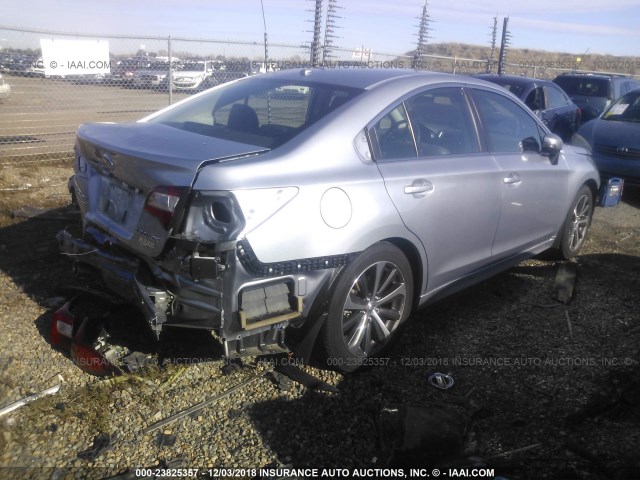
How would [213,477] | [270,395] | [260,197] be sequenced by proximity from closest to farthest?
[213,477]
[260,197]
[270,395]

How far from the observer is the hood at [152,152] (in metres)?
2.85

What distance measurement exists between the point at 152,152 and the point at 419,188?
5.07 ft

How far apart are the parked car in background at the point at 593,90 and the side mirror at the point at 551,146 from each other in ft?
33.0

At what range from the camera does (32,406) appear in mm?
3033

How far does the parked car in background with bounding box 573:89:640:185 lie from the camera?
7.95 metres

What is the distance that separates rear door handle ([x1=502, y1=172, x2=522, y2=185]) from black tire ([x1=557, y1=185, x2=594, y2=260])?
1.22m

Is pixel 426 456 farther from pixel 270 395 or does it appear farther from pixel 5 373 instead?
pixel 5 373

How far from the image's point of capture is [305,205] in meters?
2.94

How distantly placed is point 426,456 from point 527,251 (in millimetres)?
2576

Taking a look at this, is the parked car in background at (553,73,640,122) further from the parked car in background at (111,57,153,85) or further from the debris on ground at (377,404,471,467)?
the debris on ground at (377,404,471,467)

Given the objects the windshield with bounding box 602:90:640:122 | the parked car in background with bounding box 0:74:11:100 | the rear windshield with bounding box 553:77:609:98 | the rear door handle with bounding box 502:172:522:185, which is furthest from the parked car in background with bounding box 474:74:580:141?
the parked car in background with bounding box 0:74:11:100

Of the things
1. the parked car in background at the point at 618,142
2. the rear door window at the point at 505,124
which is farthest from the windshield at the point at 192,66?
the rear door window at the point at 505,124

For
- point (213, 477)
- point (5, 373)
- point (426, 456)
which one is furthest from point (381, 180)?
point (5, 373)

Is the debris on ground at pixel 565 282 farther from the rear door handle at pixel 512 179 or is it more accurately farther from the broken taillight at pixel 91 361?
the broken taillight at pixel 91 361
